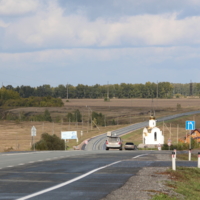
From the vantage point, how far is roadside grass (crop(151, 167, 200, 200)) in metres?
12.3

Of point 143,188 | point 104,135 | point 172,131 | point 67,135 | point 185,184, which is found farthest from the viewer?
point 172,131

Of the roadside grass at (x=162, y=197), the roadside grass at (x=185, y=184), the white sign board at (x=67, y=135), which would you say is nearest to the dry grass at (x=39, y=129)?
the white sign board at (x=67, y=135)

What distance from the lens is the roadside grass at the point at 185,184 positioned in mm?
12316

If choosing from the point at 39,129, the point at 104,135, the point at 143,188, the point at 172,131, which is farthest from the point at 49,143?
the point at 172,131

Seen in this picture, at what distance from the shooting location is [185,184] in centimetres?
1523

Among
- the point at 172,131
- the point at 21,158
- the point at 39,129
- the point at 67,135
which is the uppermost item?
the point at 39,129

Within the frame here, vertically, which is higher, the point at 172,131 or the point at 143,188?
the point at 172,131

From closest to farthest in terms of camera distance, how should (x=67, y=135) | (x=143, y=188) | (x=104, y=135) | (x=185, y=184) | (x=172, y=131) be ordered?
(x=143, y=188)
(x=185, y=184)
(x=67, y=135)
(x=104, y=135)
(x=172, y=131)

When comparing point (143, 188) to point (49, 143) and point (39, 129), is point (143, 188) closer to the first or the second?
point (49, 143)

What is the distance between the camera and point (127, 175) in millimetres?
16859

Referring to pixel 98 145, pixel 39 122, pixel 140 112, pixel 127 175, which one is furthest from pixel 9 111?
pixel 127 175

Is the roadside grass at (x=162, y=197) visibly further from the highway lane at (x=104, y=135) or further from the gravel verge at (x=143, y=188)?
the highway lane at (x=104, y=135)

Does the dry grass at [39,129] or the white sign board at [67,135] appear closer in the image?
the white sign board at [67,135]

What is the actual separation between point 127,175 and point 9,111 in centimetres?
17673
